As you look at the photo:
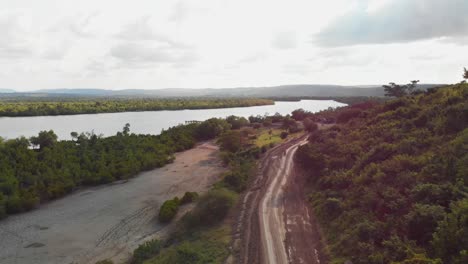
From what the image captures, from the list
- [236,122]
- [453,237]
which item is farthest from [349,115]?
[453,237]

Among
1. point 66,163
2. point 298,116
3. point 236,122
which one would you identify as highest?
point 298,116

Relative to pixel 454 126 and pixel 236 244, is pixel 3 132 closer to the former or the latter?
pixel 236 244

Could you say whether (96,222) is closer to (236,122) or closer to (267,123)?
(236,122)

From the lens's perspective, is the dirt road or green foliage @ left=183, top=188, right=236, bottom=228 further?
green foliage @ left=183, top=188, right=236, bottom=228

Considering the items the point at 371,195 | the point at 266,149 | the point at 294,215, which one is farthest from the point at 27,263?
the point at 266,149

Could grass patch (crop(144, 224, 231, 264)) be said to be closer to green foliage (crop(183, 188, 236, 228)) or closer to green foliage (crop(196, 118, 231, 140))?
green foliage (crop(183, 188, 236, 228))

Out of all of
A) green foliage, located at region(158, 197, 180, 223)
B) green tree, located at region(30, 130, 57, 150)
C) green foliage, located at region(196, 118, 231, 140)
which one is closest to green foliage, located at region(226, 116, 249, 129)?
green foliage, located at region(196, 118, 231, 140)
